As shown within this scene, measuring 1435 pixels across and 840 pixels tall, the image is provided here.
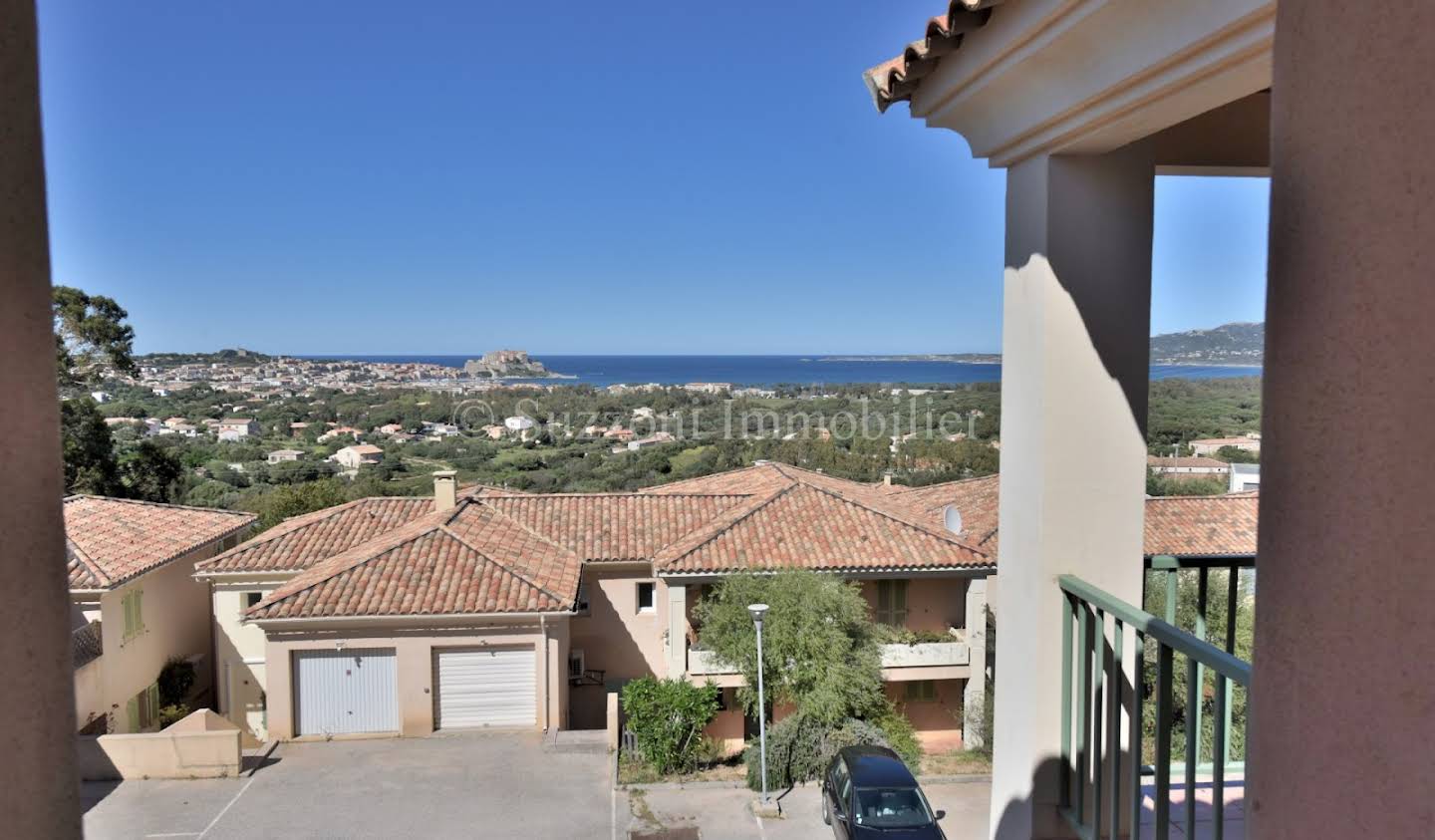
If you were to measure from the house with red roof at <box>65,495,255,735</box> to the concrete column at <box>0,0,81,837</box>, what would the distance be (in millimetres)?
15907

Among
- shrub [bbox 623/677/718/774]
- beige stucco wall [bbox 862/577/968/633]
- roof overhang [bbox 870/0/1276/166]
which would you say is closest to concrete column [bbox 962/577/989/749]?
beige stucco wall [bbox 862/577/968/633]

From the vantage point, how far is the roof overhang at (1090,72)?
1858mm

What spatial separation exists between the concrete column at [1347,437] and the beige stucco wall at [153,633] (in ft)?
62.8

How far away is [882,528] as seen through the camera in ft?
62.9

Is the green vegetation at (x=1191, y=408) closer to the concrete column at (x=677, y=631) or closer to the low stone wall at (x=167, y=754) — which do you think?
the concrete column at (x=677, y=631)

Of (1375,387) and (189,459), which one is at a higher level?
(1375,387)

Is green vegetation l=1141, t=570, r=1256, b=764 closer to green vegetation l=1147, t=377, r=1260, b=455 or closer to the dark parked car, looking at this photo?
green vegetation l=1147, t=377, r=1260, b=455

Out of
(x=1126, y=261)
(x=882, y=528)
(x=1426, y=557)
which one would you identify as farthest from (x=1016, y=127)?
(x=882, y=528)

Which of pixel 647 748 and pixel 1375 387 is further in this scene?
pixel 647 748

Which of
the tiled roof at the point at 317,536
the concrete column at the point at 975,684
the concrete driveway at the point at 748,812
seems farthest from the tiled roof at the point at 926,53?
the tiled roof at the point at 317,536

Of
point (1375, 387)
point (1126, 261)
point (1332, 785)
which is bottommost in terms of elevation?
point (1332, 785)

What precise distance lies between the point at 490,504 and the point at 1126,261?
20.7 m

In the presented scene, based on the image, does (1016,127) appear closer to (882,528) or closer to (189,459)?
(882,528)

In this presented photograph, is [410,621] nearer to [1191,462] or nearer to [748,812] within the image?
[748,812]
